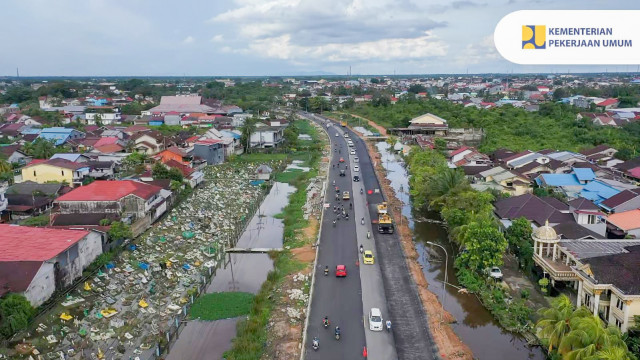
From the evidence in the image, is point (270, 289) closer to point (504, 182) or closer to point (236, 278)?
point (236, 278)

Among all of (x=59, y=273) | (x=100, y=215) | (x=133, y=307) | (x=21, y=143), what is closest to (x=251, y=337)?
(x=133, y=307)

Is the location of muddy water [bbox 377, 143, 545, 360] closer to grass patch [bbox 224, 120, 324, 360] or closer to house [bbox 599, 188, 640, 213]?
grass patch [bbox 224, 120, 324, 360]

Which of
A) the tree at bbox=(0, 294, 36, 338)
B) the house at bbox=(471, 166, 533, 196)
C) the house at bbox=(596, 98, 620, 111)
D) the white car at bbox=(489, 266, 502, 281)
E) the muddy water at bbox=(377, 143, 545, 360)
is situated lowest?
the muddy water at bbox=(377, 143, 545, 360)

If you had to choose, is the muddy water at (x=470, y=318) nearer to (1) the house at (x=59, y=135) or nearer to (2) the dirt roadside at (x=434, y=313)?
(2) the dirt roadside at (x=434, y=313)

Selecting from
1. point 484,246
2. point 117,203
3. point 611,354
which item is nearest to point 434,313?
point 484,246

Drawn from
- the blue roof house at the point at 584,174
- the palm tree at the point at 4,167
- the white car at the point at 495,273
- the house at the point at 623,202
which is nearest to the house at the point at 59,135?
the palm tree at the point at 4,167

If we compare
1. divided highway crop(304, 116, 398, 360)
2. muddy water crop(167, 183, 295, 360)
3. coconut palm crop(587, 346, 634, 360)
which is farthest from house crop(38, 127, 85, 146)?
coconut palm crop(587, 346, 634, 360)
